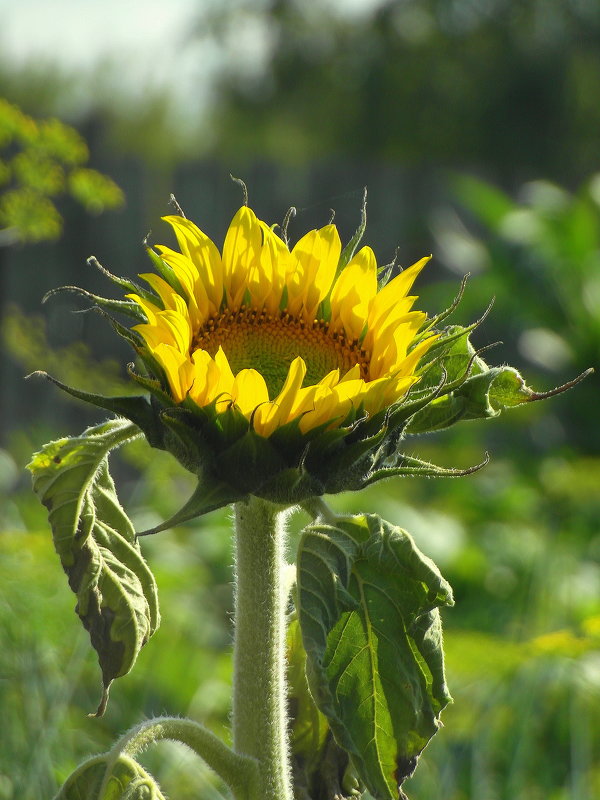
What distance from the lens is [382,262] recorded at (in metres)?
4.73

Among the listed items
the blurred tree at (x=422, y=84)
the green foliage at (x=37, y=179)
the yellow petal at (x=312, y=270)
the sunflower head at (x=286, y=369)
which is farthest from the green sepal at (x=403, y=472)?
the blurred tree at (x=422, y=84)

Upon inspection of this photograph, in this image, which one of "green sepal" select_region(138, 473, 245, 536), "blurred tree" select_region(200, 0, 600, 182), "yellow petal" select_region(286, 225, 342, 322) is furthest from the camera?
"blurred tree" select_region(200, 0, 600, 182)

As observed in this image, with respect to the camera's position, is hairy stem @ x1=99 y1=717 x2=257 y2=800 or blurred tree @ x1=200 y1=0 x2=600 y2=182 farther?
blurred tree @ x1=200 y1=0 x2=600 y2=182

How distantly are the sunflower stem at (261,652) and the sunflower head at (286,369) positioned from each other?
0.17ft

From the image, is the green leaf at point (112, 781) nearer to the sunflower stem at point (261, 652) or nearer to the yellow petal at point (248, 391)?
the sunflower stem at point (261, 652)

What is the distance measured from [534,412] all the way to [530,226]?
39.8 inches

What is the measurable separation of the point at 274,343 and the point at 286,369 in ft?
0.05

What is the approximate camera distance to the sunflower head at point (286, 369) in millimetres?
481

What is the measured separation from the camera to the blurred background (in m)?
1.32

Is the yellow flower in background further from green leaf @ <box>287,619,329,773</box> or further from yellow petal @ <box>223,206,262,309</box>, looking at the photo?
green leaf @ <box>287,619,329,773</box>

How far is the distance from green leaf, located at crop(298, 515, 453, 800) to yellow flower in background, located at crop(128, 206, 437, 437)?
0.20ft

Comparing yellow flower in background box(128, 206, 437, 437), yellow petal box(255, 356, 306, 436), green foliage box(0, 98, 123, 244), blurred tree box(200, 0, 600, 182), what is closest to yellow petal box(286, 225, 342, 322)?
yellow flower in background box(128, 206, 437, 437)

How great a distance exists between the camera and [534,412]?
323 cm

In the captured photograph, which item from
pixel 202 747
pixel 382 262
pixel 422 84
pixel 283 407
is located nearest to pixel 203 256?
pixel 283 407
